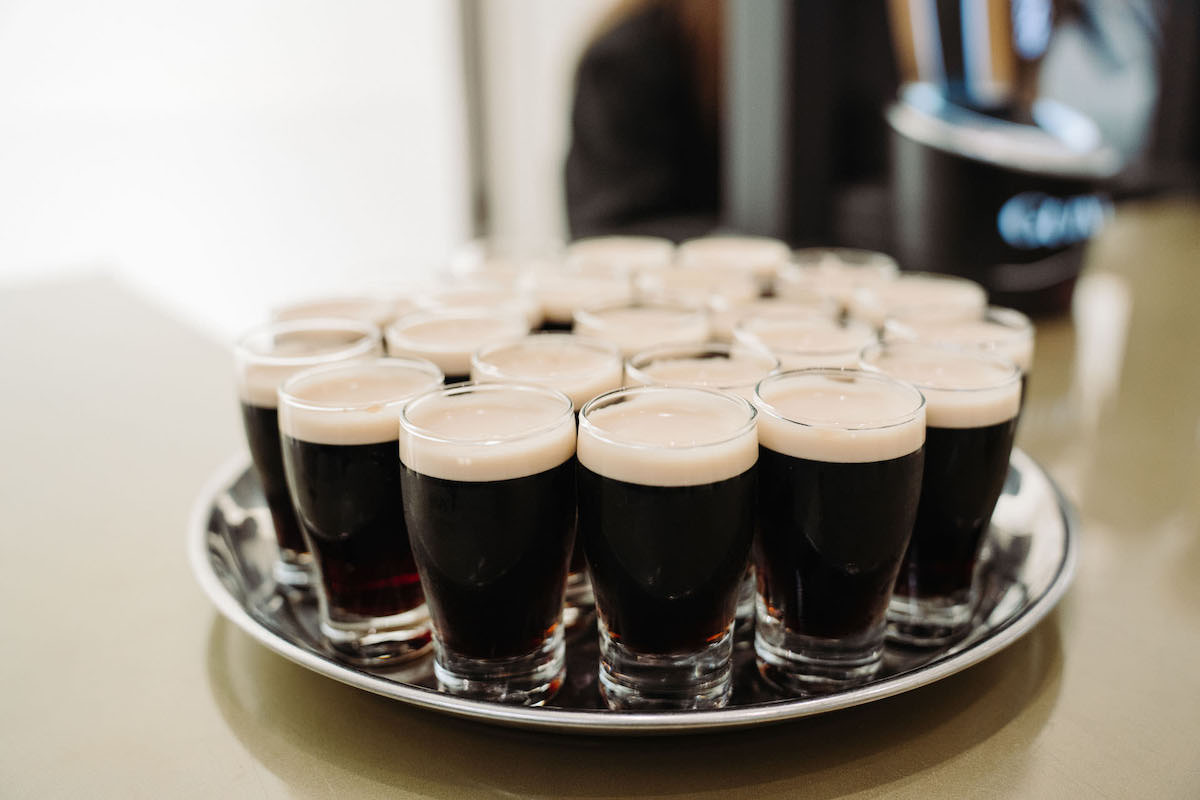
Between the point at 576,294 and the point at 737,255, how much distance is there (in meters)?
0.37

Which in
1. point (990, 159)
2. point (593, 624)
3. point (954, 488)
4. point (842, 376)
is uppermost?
point (990, 159)

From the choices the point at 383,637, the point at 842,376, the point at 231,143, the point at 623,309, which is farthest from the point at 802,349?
the point at 231,143

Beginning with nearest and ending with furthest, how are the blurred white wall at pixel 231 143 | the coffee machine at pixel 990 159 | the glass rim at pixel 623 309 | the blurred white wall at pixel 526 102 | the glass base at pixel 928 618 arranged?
the glass base at pixel 928 618 → the glass rim at pixel 623 309 → the coffee machine at pixel 990 159 → the blurred white wall at pixel 231 143 → the blurred white wall at pixel 526 102

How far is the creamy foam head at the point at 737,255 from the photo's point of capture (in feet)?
5.23

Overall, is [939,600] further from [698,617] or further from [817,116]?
[817,116]

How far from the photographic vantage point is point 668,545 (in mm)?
801

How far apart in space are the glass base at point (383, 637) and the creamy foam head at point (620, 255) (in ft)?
2.40

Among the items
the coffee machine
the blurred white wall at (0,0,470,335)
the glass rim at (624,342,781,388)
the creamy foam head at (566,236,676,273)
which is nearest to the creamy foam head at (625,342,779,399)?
the glass rim at (624,342,781,388)

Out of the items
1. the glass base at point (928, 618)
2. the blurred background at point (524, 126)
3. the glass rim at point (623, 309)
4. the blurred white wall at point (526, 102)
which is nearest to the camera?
the glass base at point (928, 618)

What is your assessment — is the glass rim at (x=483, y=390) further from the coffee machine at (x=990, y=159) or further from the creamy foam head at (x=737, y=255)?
the coffee machine at (x=990, y=159)

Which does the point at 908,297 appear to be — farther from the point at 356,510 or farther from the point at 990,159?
the point at 356,510

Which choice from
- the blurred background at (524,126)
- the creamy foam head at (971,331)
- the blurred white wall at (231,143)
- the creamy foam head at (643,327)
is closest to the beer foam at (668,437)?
the creamy foam head at (643,327)

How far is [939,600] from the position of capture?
985 mm

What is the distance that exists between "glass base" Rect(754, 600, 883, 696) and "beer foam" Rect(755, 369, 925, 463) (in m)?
0.18
